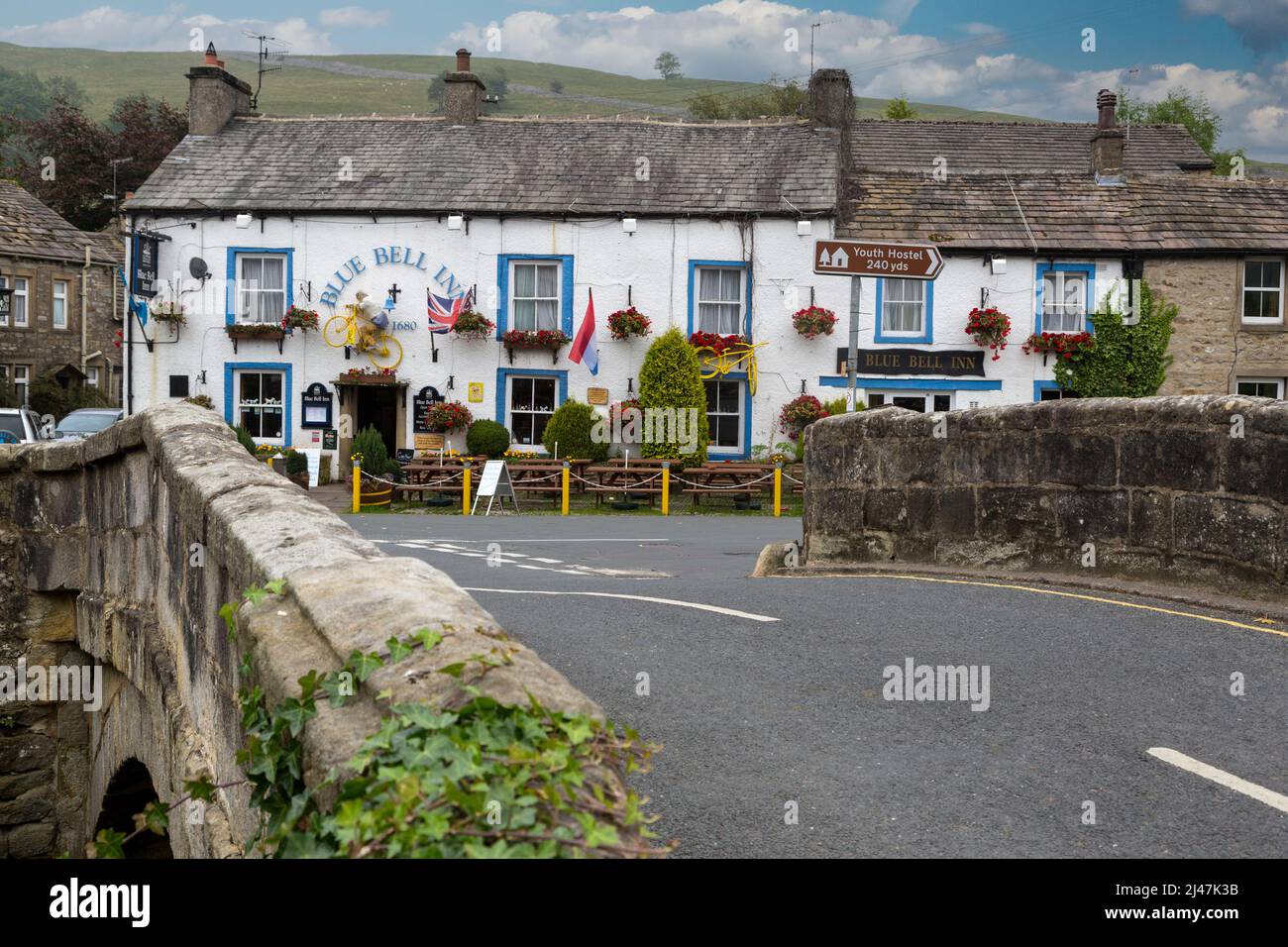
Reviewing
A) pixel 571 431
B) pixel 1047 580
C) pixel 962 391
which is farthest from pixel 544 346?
pixel 1047 580

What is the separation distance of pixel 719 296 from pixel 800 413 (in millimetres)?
3302

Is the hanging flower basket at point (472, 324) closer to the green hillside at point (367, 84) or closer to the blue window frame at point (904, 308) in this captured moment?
the blue window frame at point (904, 308)

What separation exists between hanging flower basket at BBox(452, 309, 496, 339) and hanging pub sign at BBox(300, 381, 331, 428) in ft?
11.0

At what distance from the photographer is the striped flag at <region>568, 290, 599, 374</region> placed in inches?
1086

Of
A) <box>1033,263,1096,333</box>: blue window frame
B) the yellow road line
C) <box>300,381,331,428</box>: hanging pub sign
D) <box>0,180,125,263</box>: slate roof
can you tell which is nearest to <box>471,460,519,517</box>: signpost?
<box>300,381,331,428</box>: hanging pub sign

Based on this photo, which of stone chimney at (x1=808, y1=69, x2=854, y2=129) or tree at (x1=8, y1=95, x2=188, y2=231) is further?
tree at (x1=8, y1=95, x2=188, y2=231)

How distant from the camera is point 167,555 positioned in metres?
6.99

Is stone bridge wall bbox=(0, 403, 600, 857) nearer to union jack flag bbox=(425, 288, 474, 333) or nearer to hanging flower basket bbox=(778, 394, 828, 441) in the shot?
union jack flag bbox=(425, 288, 474, 333)

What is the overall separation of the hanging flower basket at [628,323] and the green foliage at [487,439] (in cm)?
328

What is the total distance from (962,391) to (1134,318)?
3.91 meters

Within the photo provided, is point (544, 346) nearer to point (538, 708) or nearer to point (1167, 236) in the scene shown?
point (1167, 236)

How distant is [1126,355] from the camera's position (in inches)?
1077

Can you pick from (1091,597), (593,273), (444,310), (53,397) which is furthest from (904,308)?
(53,397)

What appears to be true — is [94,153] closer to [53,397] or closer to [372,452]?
[53,397]
